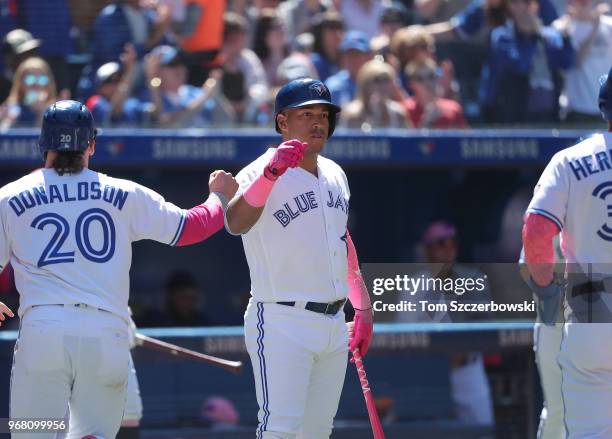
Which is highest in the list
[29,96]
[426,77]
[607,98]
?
[426,77]

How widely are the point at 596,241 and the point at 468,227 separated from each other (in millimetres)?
5192

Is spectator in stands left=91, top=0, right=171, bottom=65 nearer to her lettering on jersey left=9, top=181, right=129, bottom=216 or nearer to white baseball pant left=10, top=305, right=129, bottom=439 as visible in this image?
her lettering on jersey left=9, top=181, right=129, bottom=216

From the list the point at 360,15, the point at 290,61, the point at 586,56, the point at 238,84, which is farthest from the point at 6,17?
the point at 586,56

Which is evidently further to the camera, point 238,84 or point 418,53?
point 418,53

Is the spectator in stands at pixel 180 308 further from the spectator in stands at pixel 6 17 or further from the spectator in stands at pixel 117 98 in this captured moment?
the spectator in stands at pixel 6 17

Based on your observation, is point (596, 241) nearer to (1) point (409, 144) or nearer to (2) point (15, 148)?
(1) point (409, 144)

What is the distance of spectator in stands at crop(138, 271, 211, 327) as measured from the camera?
8.62 meters

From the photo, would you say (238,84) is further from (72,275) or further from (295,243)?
(72,275)

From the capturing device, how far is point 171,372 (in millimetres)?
7996

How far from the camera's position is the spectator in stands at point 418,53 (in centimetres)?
905

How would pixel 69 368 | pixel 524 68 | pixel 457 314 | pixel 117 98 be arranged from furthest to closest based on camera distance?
pixel 524 68 < pixel 117 98 < pixel 457 314 < pixel 69 368

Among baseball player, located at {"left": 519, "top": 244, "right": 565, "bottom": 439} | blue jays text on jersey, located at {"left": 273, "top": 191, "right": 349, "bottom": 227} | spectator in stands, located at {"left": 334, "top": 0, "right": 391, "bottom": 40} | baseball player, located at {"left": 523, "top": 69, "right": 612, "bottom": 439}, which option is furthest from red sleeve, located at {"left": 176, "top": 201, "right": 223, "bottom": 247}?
spectator in stands, located at {"left": 334, "top": 0, "right": 391, "bottom": 40}

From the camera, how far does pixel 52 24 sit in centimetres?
881

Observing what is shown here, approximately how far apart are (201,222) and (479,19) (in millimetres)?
Result: 5128
